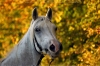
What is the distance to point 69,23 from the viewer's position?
37.7 feet

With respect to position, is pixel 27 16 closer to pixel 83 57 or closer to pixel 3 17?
pixel 3 17

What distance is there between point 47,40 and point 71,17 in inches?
264

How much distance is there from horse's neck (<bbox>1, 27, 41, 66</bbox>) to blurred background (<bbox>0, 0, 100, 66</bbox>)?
5.67m

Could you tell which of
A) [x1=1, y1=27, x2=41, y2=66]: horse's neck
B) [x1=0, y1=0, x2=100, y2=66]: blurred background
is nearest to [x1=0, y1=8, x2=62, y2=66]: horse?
[x1=1, y1=27, x2=41, y2=66]: horse's neck

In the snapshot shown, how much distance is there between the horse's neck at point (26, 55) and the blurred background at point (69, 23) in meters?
5.67

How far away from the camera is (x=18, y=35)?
1273 cm

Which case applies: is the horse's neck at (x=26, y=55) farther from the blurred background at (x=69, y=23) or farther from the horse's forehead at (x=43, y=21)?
the blurred background at (x=69, y=23)

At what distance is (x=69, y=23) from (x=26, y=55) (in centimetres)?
657

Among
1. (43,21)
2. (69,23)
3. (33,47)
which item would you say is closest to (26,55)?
(33,47)

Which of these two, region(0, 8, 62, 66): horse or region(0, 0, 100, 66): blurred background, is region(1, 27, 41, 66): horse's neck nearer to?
region(0, 8, 62, 66): horse

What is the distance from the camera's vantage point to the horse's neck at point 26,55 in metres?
4.97

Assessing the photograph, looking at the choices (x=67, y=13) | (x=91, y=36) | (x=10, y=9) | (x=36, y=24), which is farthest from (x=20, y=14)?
(x=36, y=24)

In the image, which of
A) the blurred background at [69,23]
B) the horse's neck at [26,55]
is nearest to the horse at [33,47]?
the horse's neck at [26,55]

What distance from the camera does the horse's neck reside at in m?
4.97
